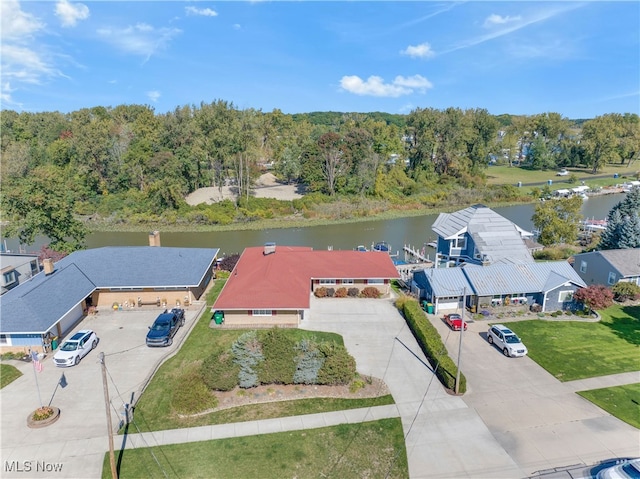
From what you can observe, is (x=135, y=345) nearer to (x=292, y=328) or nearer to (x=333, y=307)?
(x=292, y=328)

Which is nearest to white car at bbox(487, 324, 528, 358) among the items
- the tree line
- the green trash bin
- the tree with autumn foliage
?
the tree with autumn foliage

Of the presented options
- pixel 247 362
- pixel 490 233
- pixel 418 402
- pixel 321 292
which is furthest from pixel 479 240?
pixel 247 362

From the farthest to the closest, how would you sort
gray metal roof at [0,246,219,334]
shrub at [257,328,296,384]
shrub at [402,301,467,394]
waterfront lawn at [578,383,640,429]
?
gray metal roof at [0,246,219,334] < shrub at [402,301,467,394] < shrub at [257,328,296,384] < waterfront lawn at [578,383,640,429]

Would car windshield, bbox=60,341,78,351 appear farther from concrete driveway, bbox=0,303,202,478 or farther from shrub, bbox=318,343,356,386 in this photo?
shrub, bbox=318,343,356,386

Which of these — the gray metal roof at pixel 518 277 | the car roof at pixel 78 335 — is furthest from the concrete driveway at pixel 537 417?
the car roof at pixel 78 335

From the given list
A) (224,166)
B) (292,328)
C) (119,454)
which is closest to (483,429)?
(292,328)

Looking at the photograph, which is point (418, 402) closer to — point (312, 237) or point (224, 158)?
point (312, 237)
